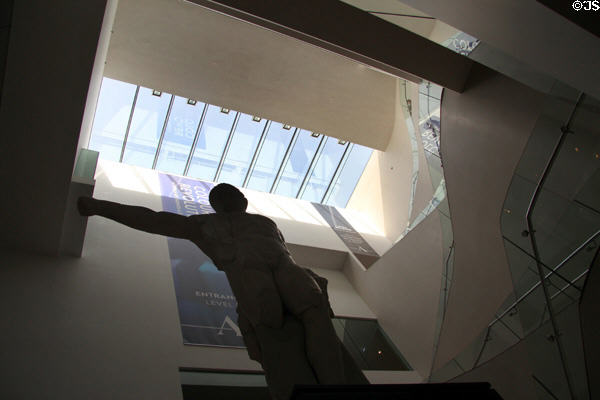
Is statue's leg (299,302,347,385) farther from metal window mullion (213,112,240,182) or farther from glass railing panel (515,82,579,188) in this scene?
metal window mullion (213,112,240,182)

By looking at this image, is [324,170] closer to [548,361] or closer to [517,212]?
[517,212]

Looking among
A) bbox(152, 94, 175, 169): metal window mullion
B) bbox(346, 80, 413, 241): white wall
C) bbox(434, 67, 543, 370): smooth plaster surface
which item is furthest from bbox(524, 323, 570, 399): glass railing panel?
bbox(152, 94, 175, 169): metal window mullion

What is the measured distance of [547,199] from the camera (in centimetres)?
445

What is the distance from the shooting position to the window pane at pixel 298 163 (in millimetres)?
17594

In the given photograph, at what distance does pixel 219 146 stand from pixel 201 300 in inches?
367

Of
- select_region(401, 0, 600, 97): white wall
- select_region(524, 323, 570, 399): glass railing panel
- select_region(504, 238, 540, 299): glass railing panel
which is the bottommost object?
select_region(524, 323, 570, 399): glass railing panel

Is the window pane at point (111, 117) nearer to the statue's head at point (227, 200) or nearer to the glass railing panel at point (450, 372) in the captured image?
the statue's head at point (227, 200)

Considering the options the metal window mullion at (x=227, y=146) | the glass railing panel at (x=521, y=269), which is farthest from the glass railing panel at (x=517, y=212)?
the metal window mullion at (x=227, y=146)

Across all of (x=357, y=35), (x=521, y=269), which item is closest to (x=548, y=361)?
(x=521, y=269)

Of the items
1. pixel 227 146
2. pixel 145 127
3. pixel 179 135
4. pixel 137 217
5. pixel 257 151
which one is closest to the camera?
pixel 137 217

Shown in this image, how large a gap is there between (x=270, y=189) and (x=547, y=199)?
14442 millimetres

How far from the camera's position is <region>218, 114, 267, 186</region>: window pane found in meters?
16.8

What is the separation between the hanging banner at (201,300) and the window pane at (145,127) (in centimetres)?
534

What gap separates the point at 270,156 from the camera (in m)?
17.7
